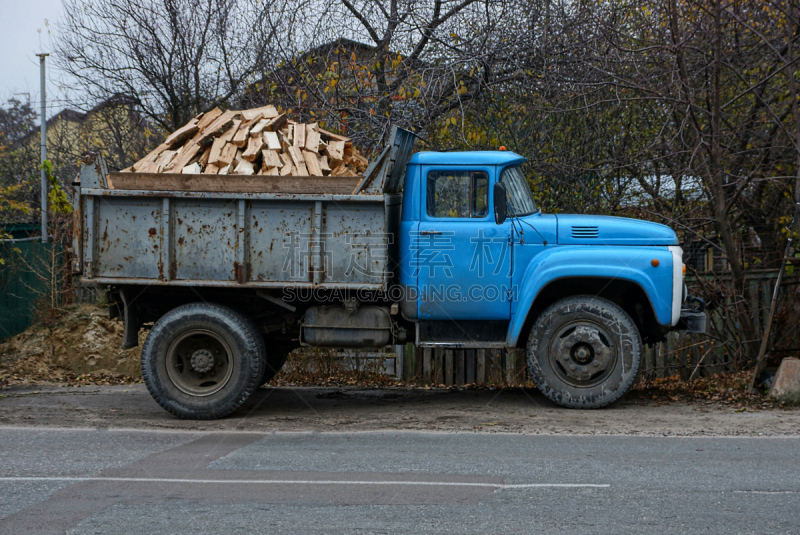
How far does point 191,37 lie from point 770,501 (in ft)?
47.6

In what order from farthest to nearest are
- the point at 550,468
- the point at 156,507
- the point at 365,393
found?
1. the point at 365,393
2. the point at 550,468
3. the point at 156,507

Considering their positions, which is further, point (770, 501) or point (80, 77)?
point (80, 77)

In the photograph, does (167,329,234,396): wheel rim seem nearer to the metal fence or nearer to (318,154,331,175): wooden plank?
(318,154,331,175): wooden plank

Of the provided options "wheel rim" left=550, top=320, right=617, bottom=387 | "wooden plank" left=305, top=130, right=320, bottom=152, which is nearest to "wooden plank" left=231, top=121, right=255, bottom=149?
"wooden plank" left=305, top=130, right=320, bottom=152

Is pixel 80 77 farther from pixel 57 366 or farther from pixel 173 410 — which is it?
pixel 173 410

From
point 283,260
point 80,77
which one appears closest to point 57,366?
point 283,260

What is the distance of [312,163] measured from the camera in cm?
783

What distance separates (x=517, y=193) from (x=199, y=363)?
398 cm

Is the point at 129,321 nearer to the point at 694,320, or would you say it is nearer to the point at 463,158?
the point at 463,158

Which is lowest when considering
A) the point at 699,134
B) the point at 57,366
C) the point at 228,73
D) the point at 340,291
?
the point at 57,366

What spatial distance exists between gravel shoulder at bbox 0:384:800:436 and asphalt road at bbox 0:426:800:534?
1.45 feet

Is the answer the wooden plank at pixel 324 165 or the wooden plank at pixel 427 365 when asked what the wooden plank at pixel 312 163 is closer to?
the wooden plank at pixel 324 165

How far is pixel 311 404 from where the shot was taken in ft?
27.8

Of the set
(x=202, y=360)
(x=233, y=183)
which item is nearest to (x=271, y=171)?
(x=233, y=183)
